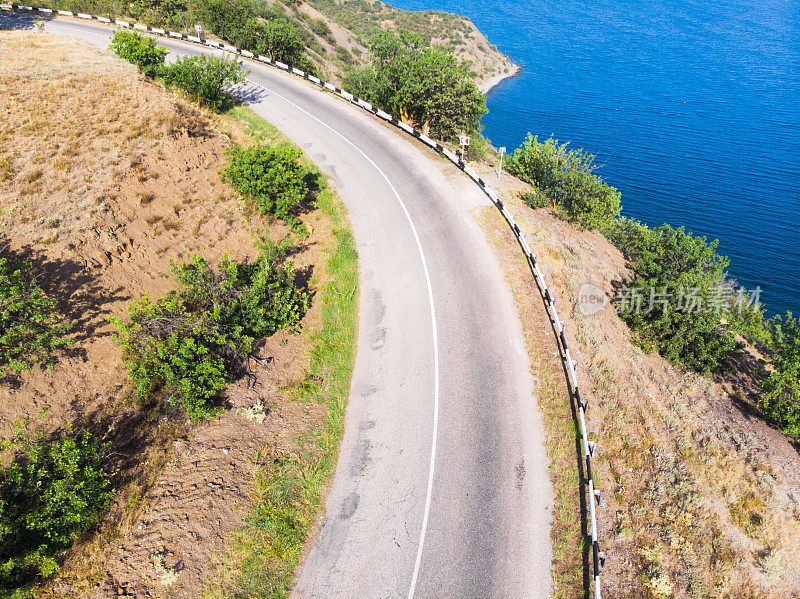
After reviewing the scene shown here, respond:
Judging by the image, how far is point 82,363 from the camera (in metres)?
14.9

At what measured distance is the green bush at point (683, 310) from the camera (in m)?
20.4

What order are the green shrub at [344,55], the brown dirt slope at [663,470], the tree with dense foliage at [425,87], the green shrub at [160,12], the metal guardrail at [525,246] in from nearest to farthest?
the brown dirt slope at [663,470] < the metal guardrail at [525,246] < the tree with dense foliage at [425,87] < the green shrub at [160,12] < the green shrub at [344,55]

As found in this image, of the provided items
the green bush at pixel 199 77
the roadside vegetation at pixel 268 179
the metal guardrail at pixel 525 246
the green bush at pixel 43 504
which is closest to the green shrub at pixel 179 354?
the green bush at pixel 43 504

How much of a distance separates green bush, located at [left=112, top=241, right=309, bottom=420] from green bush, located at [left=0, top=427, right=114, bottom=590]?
2.79 metres

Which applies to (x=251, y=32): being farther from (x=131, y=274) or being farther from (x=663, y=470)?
(x=663, y=470)

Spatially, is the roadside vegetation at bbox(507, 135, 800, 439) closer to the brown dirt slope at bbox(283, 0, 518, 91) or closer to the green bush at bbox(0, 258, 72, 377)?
the green bush at bbox(0, 258, 72, 377)

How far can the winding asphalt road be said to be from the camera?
11.8m

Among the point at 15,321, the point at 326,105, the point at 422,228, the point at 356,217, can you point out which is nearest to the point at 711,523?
the point at 422,228

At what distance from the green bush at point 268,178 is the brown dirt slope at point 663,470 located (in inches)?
497

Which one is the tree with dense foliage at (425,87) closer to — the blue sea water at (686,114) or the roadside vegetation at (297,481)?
the roadside vegetation at (297,481)

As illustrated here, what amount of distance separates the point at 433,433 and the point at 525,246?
12359mm

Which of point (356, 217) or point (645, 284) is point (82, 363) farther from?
point (645, 284)

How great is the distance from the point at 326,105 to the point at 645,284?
97.0 feet

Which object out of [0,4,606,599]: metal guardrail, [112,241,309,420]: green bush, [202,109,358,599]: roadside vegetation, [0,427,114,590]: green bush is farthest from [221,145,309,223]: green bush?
[0,427,114,590]: green bush
